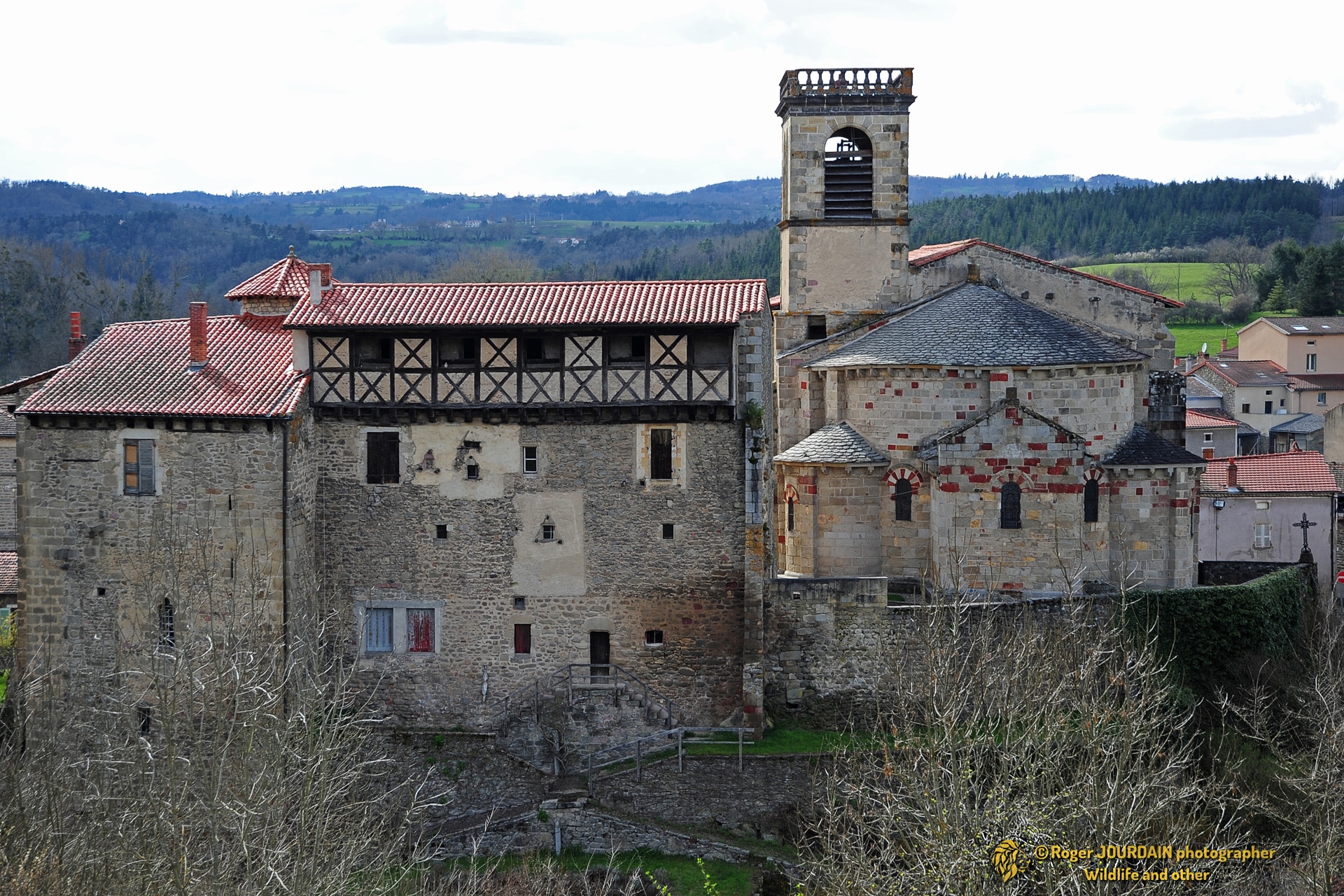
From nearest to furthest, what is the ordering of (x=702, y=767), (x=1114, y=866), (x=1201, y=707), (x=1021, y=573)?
(x=1114, y=866)
(x=702, y=767)
(x=1201, y=707)
(x=1021, y=573)

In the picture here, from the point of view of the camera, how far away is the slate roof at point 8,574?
41.0m

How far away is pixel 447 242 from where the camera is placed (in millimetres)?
172750

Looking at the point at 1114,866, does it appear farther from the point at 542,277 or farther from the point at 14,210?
the point at 14,210

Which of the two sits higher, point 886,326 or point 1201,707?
point 886,326

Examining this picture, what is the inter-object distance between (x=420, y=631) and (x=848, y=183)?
17236 millimetres

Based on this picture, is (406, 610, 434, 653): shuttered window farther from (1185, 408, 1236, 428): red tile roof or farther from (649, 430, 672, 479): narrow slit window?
(1185, 408, 1236, 428): red tile roof

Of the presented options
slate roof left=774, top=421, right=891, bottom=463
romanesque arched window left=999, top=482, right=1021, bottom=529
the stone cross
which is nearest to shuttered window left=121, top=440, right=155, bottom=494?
slate roof left=774, top=421, right=891, bottom=463

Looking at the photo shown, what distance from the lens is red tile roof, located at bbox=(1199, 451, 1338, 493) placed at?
43531mm

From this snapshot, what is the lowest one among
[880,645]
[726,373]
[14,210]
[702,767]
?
[702,767]

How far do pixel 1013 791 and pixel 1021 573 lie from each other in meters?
12.1

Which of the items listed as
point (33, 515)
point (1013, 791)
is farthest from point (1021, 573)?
point (33, 515)

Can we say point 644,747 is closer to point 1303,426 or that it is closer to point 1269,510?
point 1269,510

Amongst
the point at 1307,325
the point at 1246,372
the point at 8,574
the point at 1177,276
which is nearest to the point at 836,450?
the point at 8,574

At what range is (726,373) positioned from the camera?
94.2ft
